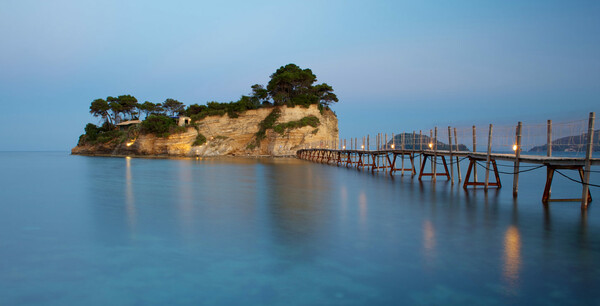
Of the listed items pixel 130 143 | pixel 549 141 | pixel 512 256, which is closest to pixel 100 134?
pixel 130 143

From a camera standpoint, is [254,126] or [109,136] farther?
[109,136]

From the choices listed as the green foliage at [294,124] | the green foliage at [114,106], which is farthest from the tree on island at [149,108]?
Answer: the green foliage at [294,124]

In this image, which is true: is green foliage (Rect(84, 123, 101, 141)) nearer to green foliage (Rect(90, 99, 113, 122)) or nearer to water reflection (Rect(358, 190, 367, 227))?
green foliage (Rect(90, 99, 113, 122))

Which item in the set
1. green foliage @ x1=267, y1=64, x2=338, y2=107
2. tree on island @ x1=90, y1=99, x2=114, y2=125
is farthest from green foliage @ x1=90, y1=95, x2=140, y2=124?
green foliage @ x1=267, y1=64, x2=338, y2=107

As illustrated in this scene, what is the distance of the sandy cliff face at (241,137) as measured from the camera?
4788 centimetres

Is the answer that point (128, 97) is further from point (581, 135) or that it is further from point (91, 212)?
point (581, 135)

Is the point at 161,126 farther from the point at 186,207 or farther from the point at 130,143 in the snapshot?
Result: the point at 186,207

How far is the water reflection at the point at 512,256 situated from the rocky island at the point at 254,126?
1564 inches

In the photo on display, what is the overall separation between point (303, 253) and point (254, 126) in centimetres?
4500

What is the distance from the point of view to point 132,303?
15.6ft

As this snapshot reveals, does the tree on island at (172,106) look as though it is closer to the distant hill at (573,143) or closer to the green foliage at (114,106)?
the green foliage at (114,106)

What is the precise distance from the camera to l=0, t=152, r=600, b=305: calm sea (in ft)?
16.3

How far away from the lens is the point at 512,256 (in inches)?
249

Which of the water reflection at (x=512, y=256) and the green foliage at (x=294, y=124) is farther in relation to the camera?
the green foliage at (x=294, y=124)
